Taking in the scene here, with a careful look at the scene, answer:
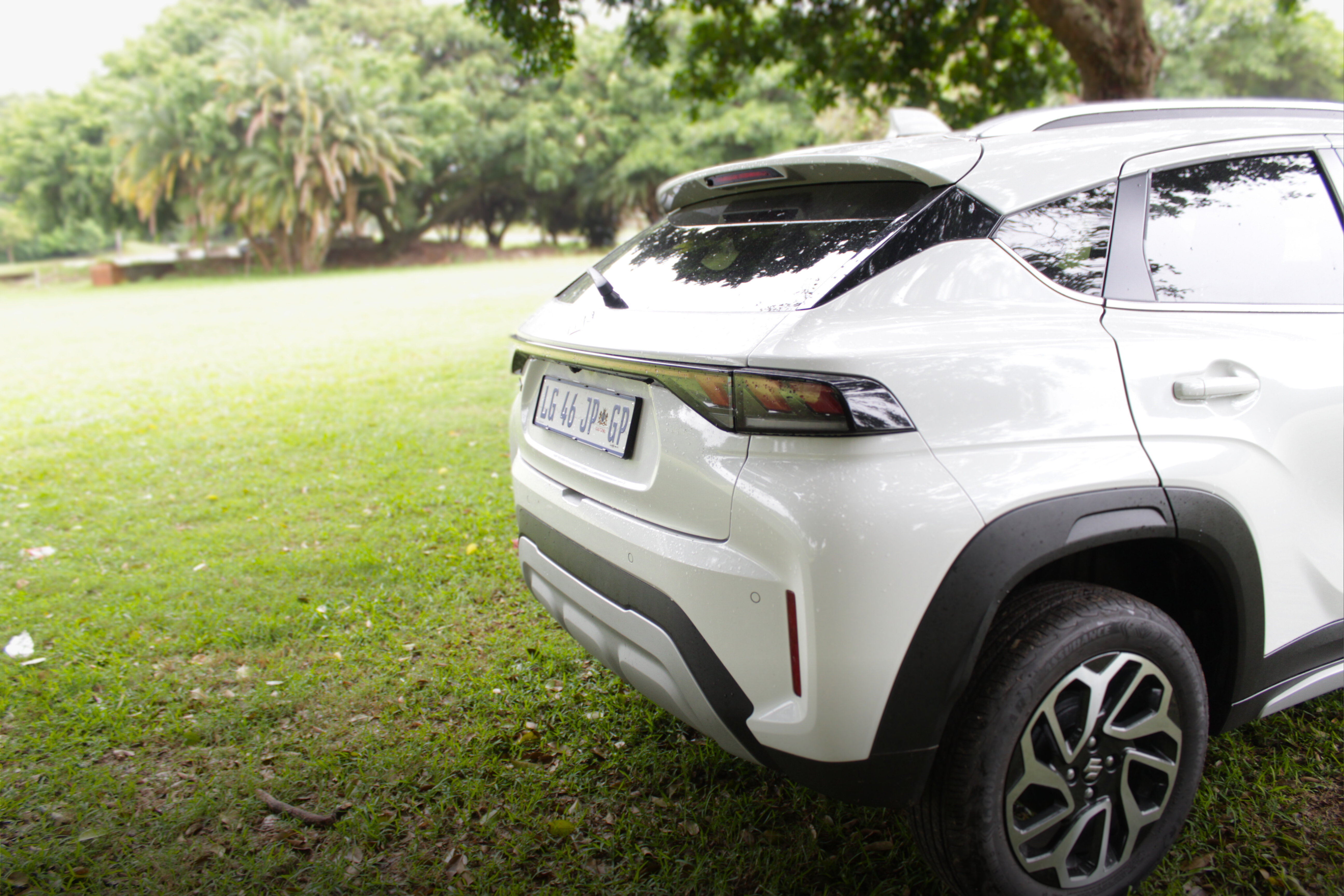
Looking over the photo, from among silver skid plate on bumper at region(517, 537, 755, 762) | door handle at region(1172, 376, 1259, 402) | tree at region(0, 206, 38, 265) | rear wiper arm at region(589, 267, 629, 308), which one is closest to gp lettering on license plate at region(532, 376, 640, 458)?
rear wiper arm at region(589, 267, 629, 308)

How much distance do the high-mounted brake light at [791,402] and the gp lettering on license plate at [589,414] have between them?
0.26 meters

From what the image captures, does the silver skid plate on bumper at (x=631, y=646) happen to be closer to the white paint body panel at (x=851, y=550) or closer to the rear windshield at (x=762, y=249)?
the white paint body panel at (x=851, y=550)

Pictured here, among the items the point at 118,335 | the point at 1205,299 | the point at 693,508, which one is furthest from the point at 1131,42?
the point at 118,335

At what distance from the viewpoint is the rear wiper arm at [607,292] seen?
232cm

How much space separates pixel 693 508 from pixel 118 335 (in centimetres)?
1625

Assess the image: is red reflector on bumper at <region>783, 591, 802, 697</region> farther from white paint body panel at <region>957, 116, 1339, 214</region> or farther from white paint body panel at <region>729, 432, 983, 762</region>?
white paint body panel at <region>957, 116, 1339, 214</region>

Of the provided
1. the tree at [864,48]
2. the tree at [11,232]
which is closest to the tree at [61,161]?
the tree at [11,232]

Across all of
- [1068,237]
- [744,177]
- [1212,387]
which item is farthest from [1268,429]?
[744,177]

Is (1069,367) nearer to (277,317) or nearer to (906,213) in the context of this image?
(906,213)

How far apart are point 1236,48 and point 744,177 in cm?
4457

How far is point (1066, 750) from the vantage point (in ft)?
6.27

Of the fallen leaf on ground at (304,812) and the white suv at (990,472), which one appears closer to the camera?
the white suv at (990,472)

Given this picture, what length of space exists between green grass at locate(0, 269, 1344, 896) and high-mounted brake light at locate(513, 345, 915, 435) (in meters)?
1.21

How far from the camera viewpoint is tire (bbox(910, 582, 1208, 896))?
6.03ft
